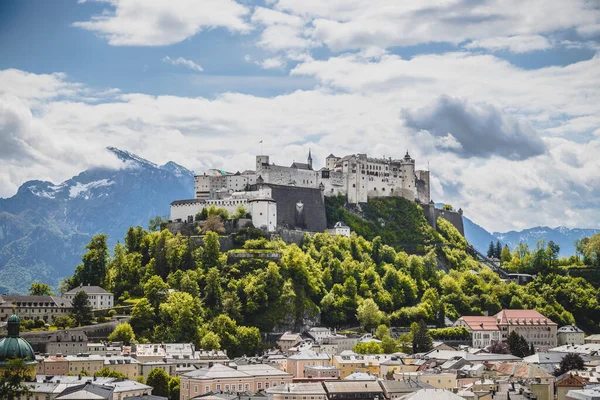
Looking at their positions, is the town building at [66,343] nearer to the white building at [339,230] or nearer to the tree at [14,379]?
the tree at [14,379]

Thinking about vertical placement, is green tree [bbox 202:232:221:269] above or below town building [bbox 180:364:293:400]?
above

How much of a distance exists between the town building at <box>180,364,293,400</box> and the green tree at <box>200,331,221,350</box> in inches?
334

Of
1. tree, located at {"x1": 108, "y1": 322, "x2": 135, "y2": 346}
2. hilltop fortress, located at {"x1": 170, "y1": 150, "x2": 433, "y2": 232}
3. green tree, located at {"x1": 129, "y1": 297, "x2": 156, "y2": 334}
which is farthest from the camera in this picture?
hilltop fortress, located at {"x1": 170, "y1": 150, "x2": 433, "y2": 232}

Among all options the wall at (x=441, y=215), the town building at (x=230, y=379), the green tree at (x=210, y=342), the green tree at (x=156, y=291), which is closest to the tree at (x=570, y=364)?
the town building at (x=230, y=379)

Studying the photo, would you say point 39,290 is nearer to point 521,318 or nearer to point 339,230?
point 339,230

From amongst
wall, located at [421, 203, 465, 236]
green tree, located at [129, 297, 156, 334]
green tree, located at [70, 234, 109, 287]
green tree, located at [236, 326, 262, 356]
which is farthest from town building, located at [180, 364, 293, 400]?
wall, located at [421, 203, 465, 236]

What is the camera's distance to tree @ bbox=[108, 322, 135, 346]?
79.4 m

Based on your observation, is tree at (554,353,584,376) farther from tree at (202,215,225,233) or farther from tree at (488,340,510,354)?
tree at (202,215,225,233)

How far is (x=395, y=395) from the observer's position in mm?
66688

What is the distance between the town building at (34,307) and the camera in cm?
8044

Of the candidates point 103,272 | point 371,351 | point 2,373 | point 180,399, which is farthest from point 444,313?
point 2,373

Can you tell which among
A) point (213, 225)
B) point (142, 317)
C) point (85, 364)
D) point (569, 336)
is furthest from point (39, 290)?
point (569, 336)

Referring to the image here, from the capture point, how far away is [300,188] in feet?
358

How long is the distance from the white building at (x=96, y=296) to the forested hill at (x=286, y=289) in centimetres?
188
